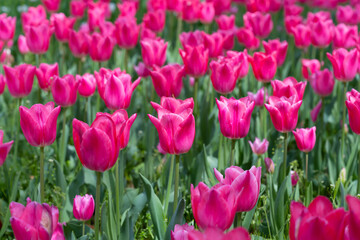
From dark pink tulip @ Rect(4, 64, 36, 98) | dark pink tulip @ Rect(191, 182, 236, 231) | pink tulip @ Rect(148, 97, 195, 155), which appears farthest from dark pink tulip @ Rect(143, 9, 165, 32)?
dark pink tulip @ Rect(191, 182, 236, 231)

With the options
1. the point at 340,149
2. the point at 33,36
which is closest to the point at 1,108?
the point at 33,36

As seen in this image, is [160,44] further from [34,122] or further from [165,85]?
[34,122]

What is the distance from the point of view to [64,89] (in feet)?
7.29

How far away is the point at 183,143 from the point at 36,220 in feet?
1.66

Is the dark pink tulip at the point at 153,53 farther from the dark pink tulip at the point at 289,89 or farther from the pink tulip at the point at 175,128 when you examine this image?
the pink tulip at the point at 175,128

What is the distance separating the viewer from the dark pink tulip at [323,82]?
2.69m

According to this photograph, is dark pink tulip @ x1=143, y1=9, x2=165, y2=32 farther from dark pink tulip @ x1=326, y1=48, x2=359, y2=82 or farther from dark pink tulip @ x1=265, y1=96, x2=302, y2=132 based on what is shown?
dark pink tulip @ x1=265, y1=96, x2=302, y2=132

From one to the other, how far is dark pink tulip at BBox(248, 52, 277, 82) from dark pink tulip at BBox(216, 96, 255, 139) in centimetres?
66

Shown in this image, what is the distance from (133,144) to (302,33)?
4.23ft

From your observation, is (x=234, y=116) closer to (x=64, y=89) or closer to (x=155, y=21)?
(x=64, y=89)

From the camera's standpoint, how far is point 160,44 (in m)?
2.71

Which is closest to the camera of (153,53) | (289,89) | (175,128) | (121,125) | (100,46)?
(121,125)

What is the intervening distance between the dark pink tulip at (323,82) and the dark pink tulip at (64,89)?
1226mm

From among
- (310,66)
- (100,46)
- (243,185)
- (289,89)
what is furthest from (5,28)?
(243,185)
